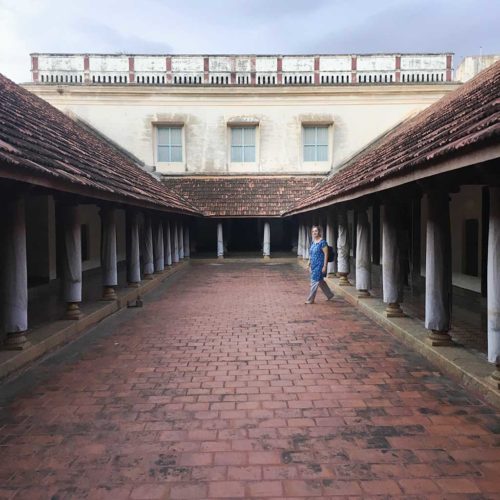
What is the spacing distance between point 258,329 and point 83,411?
12.2ft

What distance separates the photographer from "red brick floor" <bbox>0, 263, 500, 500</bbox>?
3078 mm

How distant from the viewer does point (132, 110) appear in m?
22.1

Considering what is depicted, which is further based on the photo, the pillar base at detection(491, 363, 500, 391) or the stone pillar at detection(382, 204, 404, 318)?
the stone pillar at detection(382, 204, 404, 318)

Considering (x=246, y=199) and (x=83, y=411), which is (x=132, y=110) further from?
(x=83, y=411)

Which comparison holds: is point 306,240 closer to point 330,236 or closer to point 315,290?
point 330,236

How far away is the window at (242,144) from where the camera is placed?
2286 cm

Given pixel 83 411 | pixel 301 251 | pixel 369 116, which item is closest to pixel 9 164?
pixel 83 411

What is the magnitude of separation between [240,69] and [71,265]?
57.7ft

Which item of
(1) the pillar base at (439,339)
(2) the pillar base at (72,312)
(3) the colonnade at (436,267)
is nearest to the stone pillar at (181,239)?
(3) the colonnade at (436,267)

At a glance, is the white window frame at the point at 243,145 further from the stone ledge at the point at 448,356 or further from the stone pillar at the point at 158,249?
the stone ledge at the point at 448,356

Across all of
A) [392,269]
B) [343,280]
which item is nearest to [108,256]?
[392,269]

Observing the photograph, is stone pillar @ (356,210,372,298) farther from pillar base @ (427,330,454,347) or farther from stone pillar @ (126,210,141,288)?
stone pillar @ (126,210,141,288)

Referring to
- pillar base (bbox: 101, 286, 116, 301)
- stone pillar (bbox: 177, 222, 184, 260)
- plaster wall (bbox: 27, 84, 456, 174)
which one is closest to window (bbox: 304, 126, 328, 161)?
plaster wall (bbox: 27, 84, 456, 174)

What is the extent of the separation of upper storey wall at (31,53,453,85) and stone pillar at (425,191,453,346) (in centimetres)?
1785
